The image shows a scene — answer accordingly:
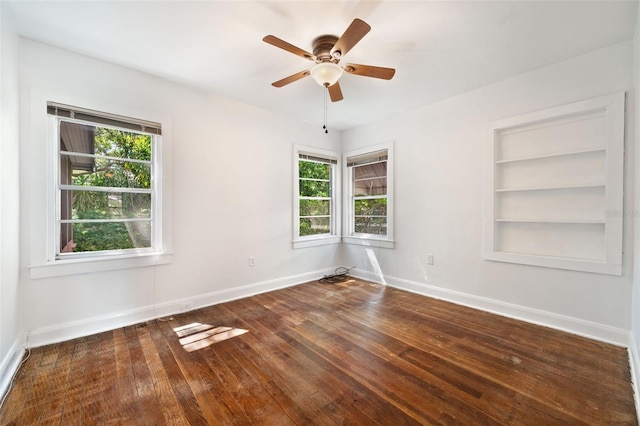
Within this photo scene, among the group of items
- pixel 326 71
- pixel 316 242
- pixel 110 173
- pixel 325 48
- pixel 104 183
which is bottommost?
pixel 316 242

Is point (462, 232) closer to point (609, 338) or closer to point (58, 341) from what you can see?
point (609, 338)

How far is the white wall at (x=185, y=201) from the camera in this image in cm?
234

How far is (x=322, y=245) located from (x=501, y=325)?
8.84ft

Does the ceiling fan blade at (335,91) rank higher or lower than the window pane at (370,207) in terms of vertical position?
higher

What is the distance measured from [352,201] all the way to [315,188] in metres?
0.74

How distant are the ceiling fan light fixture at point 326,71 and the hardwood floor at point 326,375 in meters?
2.33

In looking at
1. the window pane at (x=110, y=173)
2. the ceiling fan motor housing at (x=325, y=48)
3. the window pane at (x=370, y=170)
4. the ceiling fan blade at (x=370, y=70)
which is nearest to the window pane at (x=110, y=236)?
the window pane at (x=110, y=173)

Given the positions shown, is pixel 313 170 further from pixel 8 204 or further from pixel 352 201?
pixel 8 204

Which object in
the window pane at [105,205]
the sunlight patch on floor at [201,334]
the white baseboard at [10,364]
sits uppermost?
the window pane at [105,205]

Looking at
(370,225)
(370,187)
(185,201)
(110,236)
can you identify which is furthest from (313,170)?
(110,236)

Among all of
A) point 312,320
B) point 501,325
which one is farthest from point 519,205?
point 312,320

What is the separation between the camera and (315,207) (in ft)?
15.4

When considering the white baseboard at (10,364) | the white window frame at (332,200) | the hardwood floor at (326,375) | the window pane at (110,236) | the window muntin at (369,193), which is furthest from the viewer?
the window muntin at (369,193)

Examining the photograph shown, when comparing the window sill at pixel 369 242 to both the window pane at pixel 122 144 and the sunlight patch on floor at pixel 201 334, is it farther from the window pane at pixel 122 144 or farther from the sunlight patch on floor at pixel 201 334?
the window pane at pixel 122 144
